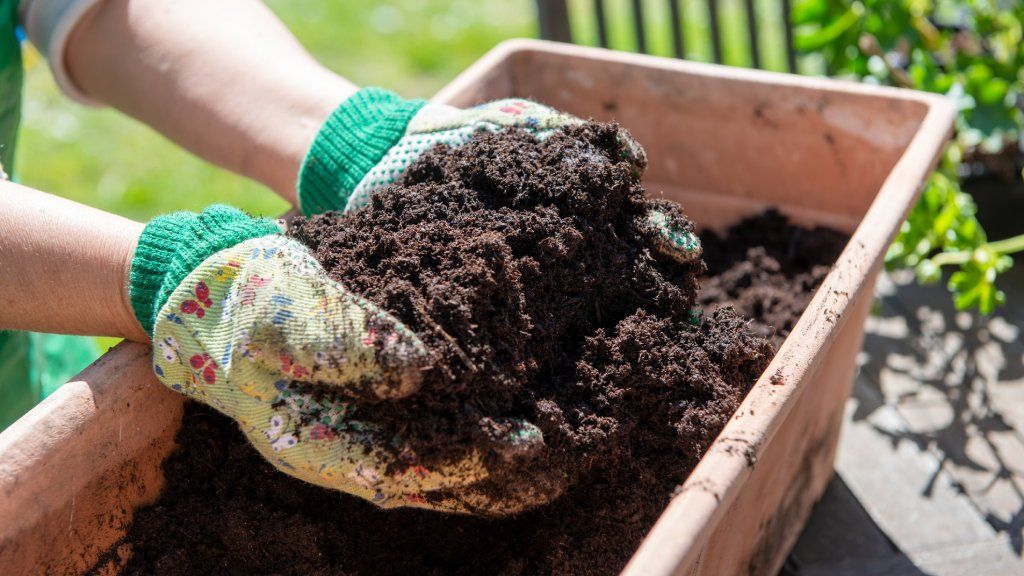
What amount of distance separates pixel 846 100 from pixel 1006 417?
883 millimetres

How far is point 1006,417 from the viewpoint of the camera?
2092 mm

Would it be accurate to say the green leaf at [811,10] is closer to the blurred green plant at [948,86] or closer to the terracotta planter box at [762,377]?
the blurred green plant at [948,86]

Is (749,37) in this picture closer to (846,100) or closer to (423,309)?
(846,100)

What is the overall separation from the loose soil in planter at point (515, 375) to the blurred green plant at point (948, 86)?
95 centimetres

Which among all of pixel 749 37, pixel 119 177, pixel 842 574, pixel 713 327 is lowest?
pixel 119 177

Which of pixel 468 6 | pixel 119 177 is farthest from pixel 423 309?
pixel 468 6

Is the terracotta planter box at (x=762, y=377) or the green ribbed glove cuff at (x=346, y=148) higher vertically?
the green ribbed glove cuff at (x=346, y=148)

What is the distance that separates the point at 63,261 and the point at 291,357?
1.22 feet

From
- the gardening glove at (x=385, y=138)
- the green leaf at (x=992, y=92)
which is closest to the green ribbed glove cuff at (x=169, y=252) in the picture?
the gardening glove at (x=385, y=138)

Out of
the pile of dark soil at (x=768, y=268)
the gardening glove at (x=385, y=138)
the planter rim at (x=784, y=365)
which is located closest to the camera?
the planter rim at (x=784, y=365)

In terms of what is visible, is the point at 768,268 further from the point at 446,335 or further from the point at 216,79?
the point at 216,79

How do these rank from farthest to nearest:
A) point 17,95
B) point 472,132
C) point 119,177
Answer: point 119,177 → point 17,95 → point 472,132

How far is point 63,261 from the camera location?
47.1 inches

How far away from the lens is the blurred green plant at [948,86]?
6.73ft
